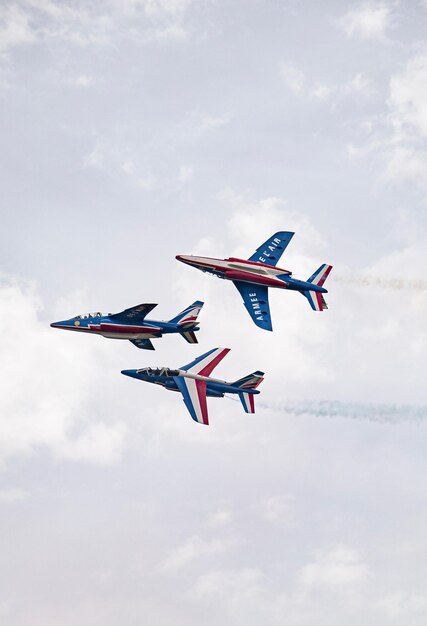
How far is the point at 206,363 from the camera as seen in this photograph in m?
132

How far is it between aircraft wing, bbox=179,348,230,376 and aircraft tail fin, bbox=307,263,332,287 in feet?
50.7

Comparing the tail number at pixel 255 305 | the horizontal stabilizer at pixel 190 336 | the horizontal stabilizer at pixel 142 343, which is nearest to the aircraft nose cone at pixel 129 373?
the horizontal stabilizer at pixel 142 343

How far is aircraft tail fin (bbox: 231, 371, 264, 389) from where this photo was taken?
13238 cm

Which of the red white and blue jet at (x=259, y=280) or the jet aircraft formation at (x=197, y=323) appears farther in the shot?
the red white and blue jet at (x=259, y=280)

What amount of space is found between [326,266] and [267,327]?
37.5 ft

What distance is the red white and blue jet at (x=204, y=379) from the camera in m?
130

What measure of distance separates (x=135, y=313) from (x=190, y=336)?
339 inches

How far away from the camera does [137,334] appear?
130625 mm

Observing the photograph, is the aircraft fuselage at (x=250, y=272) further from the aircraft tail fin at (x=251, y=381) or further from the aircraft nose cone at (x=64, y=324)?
the aircraft nose cone at (x=64, y=324)

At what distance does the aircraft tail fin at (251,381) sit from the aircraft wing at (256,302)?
6651 millimetres

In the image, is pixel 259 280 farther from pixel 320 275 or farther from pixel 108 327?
pixel 108 327

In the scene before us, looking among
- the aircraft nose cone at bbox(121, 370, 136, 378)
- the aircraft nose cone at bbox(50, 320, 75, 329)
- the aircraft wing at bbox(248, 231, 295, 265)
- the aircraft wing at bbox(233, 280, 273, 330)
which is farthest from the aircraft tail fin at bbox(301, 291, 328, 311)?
the aircraft nose cone at bbox(50, 320, 75, 329)

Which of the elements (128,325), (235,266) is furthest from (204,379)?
(235,266)

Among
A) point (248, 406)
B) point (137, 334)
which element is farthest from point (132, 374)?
point (248, 406)
